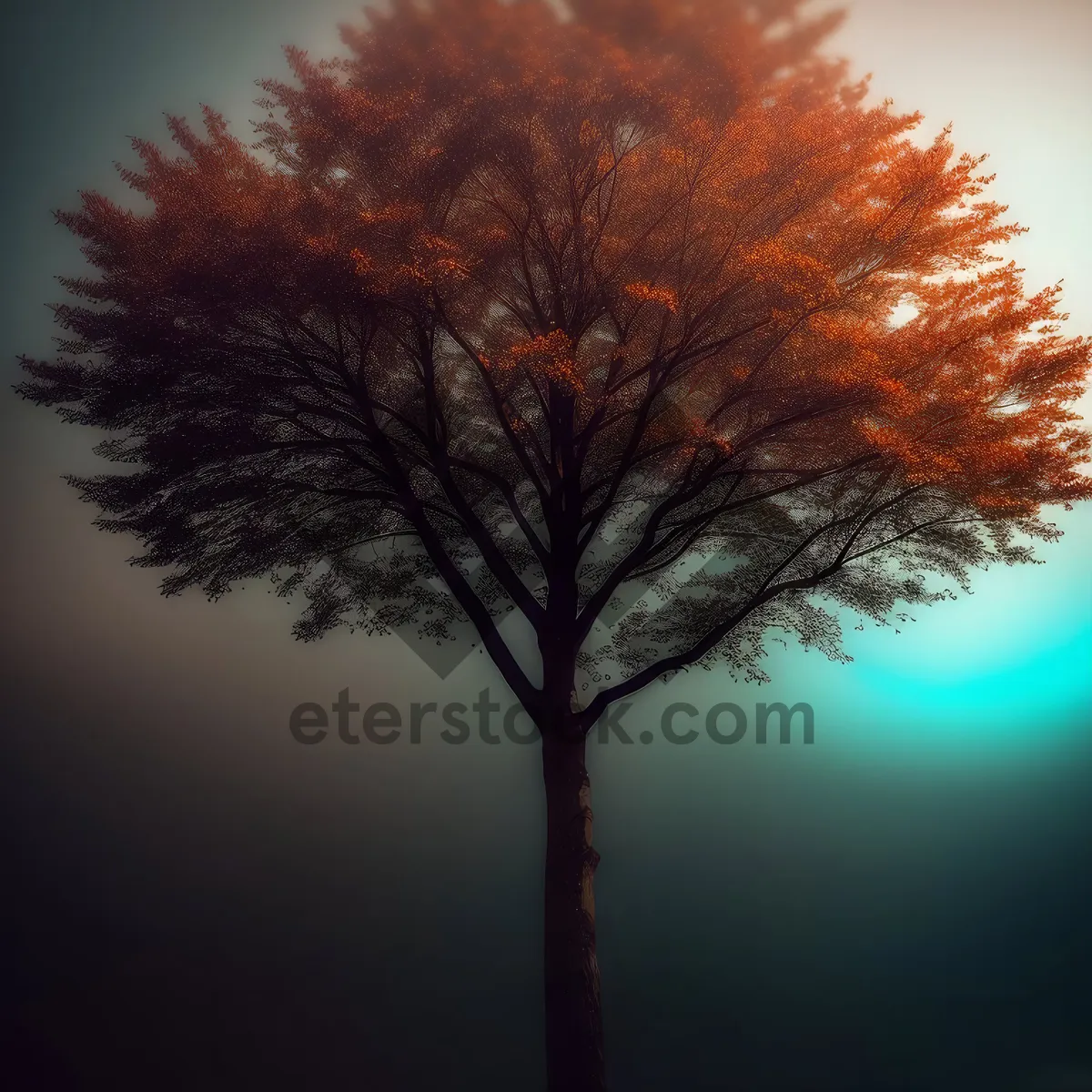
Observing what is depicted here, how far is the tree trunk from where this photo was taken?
496 cm

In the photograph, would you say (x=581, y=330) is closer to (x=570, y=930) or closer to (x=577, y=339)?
(x=577, y=339)

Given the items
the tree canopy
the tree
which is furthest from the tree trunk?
the tree canopy

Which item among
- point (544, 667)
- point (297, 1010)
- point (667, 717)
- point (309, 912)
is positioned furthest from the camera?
point (667, 717)

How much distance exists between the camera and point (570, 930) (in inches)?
207

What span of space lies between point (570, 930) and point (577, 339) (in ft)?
14.1

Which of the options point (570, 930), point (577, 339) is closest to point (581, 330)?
point (577, 339)

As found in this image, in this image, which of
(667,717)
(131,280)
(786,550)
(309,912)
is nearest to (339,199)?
(131,280)

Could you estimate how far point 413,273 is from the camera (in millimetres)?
4711

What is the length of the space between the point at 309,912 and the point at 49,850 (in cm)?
287

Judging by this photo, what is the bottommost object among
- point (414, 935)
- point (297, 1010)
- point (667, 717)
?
point (297, 1010)

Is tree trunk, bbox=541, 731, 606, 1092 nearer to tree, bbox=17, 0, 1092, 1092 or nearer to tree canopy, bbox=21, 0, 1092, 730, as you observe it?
tree, bbox=17, 0, 1092, 1092

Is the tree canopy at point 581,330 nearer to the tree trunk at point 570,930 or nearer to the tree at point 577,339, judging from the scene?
the tree at point 577,339

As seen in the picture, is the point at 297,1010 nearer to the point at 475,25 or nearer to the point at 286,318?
the point at 286,318

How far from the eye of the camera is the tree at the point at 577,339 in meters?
4.89
